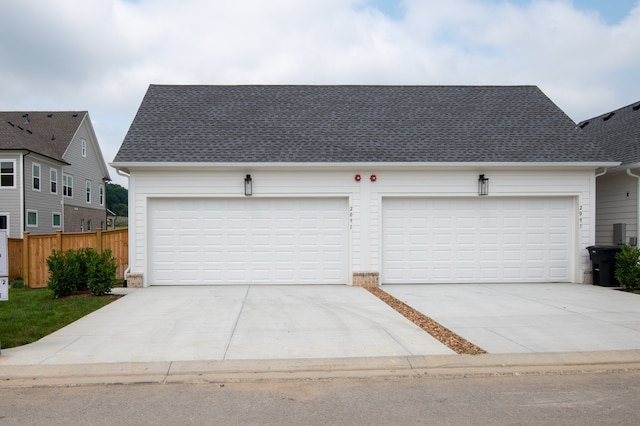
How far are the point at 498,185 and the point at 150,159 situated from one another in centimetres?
923

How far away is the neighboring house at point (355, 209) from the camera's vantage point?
13117 mm

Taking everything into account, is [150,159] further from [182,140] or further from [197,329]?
[197,329]

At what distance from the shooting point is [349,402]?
4.99 meters

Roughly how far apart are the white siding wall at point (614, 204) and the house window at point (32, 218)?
25631 mm

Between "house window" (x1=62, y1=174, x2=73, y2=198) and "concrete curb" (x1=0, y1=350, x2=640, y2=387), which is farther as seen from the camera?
"house window" (x1=62, y1=174, x2=73, y2=198)

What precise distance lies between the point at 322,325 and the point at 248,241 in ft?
18.0

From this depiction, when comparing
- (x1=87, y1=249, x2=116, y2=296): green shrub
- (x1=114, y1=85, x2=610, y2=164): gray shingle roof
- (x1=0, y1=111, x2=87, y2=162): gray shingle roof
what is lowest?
(x1=87, y1=249, x2=116, y2=296): green shrub

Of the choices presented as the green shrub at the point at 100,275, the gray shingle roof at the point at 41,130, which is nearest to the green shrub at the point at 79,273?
the green shrub at the point at 100,275

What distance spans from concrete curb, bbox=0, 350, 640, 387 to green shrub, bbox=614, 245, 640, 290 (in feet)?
22.4

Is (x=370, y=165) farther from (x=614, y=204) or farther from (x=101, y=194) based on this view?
(x=101, y=194)

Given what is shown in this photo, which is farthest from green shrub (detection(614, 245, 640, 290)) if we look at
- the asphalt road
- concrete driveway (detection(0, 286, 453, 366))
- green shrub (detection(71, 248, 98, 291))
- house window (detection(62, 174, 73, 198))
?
house window (detection(62, 174, 73, 198))

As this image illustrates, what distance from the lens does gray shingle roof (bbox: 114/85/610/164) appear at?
13.4 meters

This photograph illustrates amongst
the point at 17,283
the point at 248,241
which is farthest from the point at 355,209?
the point at 17,283

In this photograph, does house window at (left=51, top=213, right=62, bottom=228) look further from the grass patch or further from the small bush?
the grass patch
